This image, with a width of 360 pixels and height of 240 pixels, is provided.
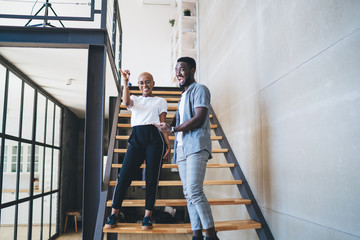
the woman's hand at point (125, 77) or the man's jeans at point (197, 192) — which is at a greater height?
the woman's hand at point (125, 77)

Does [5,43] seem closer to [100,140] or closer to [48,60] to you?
[48,60]

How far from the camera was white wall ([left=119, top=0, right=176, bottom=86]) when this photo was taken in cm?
807

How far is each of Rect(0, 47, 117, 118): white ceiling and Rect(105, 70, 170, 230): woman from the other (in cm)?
148

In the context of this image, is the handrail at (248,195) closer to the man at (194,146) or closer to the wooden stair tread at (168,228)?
the wooden stair tread at (168,228)

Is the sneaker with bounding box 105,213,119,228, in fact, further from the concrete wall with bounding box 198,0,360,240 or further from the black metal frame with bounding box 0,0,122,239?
the concrete wall with bounding box 198,0,360,240

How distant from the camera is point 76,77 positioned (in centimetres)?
448

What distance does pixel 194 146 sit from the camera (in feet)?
6.21

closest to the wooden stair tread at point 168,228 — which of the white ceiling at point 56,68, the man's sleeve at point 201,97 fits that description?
the man's sleeve at point 201,97

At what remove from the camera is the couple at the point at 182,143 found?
187cm

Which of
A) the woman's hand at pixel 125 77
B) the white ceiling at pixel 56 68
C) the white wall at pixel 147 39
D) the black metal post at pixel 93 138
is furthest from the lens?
the white wall at pixel 147 39

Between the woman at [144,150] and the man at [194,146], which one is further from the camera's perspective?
the woman at [144,150]

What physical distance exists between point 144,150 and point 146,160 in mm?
82

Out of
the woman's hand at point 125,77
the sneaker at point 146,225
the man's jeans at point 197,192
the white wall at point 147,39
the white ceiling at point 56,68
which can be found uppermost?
the white wall at point 147,39

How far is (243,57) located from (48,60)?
239 centimetres
